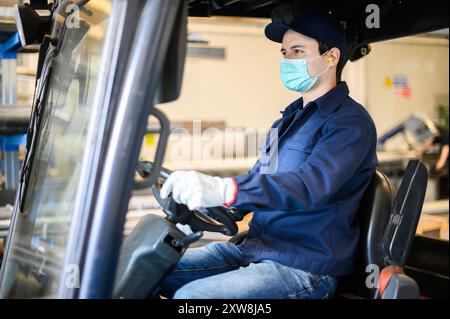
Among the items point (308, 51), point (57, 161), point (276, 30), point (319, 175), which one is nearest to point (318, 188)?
point (319, 175)

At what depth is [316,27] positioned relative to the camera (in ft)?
7.69

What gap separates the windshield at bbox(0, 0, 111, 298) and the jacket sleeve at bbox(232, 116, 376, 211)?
52 cm

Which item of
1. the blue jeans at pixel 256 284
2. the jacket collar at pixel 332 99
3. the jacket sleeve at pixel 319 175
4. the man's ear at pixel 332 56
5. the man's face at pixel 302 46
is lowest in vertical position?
the blue jeans at pixel 256 284

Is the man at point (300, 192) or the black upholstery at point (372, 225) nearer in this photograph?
the man at point (300, 192)

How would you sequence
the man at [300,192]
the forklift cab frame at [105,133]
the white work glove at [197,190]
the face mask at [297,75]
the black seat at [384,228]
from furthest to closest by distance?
the face mask at [297,75]
the black seat at [384,228]
the man at [300,192]
the white work glove at [197,190]
the forklift cab frame at [105,133]

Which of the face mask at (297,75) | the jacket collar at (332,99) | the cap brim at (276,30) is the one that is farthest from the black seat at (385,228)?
the cap brim at (276,30)

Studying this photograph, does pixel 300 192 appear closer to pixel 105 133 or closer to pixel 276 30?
pixel 105 133

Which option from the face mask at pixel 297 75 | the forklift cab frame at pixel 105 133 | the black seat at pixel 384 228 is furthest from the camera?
the face mask at pixel 297 75

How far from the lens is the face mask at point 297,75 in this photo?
2.35m

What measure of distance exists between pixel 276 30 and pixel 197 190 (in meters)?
0.92

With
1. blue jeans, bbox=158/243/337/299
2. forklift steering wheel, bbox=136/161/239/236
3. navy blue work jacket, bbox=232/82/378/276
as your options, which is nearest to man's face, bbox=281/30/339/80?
navy blue work jacket, bbox=232/82/378/276

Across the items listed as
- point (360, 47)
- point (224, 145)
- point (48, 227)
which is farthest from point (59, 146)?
point (224, 145)

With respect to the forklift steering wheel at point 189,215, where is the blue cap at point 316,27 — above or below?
above

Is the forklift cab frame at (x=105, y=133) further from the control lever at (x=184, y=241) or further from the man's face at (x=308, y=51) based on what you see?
the man's face at (x=308, y=51)
